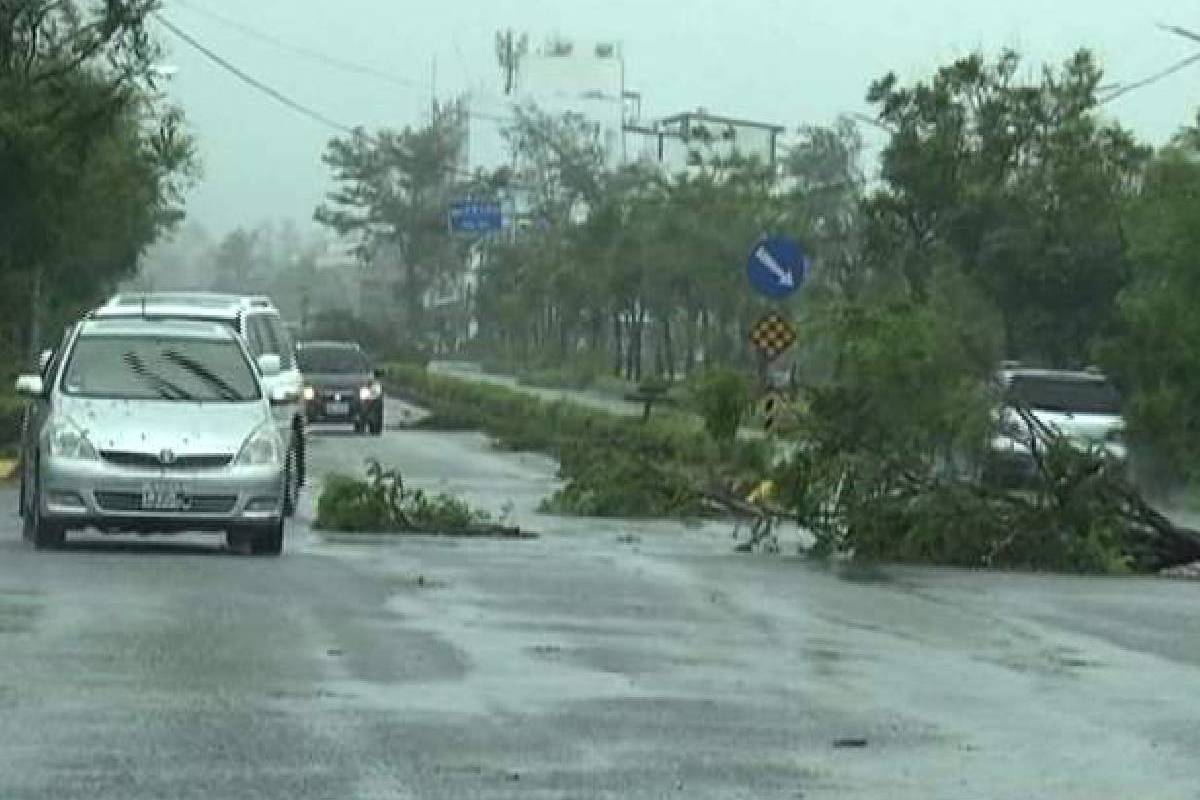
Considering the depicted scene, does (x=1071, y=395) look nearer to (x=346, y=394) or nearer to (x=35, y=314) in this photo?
(x=346, y=394)

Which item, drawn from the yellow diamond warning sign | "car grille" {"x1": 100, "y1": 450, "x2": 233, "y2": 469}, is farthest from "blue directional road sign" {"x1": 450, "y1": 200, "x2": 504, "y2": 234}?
"car grille" {"x1": 100, "y1": 450, "x2": 233, "y2": 469}

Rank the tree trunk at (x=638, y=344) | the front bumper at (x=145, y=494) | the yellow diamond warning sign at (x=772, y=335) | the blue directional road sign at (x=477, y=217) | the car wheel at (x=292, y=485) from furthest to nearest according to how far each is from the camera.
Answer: the blue directional road sign at (x=477, y=217) < the tree trunk at (x=638, y=344) < the yellow diamond warning sign at (x=772, y=335) < the car wheel at (x=292, y=485) < the front bumper at (x=145, y=494)

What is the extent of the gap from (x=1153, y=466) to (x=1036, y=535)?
47.3 ft

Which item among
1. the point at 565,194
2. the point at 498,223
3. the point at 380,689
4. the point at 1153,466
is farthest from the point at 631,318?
the point at 380,689

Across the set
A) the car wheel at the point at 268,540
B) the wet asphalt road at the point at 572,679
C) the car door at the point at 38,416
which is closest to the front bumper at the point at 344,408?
the car door at the point at 38,416

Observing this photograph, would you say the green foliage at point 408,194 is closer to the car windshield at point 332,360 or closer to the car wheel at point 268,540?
the car windshield at point 332,360

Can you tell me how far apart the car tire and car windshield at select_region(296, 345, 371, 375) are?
30.7 metres

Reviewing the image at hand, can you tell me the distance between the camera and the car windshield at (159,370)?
22016 mm

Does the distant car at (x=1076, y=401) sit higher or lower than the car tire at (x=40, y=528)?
higher

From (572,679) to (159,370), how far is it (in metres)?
9.04

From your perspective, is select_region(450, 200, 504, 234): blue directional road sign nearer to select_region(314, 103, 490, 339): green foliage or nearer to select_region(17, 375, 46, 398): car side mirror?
select_region(314, 103, 490, 339): green foliage

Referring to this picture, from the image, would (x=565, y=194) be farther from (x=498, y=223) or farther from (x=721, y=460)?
(x=721, y=460)

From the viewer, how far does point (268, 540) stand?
21781 millimetres

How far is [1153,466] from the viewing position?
37500 mm
